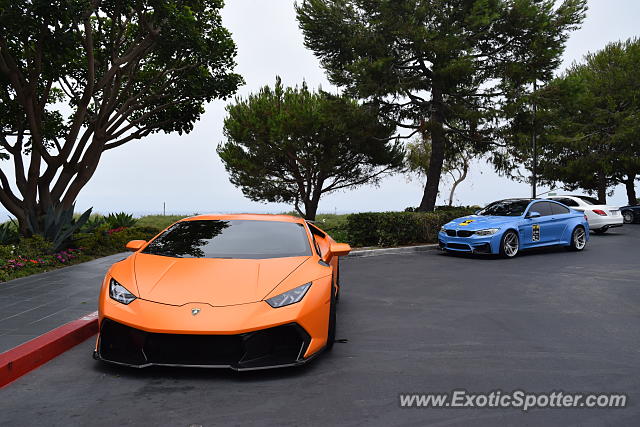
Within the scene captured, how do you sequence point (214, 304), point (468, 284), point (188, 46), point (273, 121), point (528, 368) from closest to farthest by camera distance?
1. point (214, 304)
2. point (528, 368)
3. point (468, 284)
4. point (188, 46)
5. point (273, 121)

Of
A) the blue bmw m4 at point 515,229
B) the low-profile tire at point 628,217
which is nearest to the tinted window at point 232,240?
the blue bmw m4 at point 515,229

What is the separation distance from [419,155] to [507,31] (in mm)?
16189

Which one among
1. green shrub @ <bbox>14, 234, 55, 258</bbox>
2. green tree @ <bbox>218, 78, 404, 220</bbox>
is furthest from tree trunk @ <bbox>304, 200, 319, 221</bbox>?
green shrub @ <bbox>14, 234, 55, 258</bbox>

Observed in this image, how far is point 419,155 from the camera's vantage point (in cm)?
3675

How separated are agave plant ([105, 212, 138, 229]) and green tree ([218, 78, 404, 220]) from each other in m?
8.01

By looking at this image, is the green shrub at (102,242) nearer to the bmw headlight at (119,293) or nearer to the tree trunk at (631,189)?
the bmw headlight at (119,293)

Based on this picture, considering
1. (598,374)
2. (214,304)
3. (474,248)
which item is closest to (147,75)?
(474,248)

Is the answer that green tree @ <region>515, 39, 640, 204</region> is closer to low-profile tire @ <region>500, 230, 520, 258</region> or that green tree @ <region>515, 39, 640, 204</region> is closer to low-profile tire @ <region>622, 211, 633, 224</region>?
low-profile tire @ <region>622, 211, 633, 224</region>

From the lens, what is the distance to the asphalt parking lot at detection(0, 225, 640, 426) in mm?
3221

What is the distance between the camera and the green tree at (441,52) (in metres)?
19.9

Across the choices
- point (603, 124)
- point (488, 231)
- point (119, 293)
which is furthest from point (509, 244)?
point (603, 124)

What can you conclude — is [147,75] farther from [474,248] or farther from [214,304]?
→ [214,304]

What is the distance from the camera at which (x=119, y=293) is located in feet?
13.4

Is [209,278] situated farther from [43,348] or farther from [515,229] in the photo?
[515,229]
